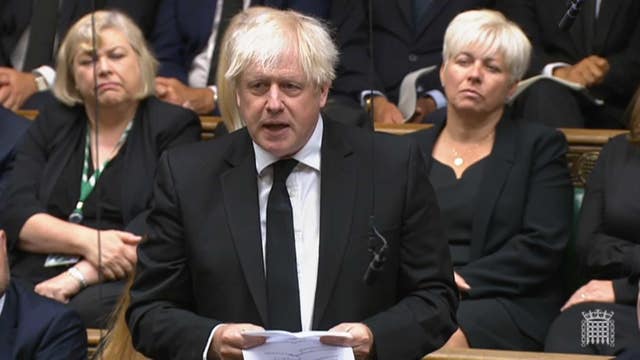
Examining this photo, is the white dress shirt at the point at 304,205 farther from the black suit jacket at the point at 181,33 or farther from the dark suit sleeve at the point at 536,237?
the black suit jacket at the point at 181,33

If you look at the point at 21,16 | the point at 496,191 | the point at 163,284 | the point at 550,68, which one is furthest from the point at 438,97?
the point at 163,284

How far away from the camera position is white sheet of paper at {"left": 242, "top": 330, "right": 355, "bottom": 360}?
2.56m

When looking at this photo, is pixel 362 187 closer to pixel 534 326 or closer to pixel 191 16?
pixel 534 326

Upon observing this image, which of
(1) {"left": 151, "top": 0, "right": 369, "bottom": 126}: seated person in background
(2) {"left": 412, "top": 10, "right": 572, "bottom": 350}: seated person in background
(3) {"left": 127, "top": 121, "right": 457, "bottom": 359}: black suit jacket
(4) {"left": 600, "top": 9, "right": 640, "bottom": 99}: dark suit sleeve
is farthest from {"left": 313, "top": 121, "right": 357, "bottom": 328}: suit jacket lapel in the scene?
(4) {"left": 600, "top": 9, "right": 640, "bottom": 99}: dark suit sleeve

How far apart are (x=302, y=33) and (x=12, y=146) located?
1.76m

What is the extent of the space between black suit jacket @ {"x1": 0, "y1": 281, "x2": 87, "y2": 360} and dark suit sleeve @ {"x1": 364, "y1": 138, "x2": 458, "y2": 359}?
0.79 metres

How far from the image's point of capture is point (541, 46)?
14.6 ft

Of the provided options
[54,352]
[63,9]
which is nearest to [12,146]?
[63,9]

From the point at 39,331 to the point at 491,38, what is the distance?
154 cm

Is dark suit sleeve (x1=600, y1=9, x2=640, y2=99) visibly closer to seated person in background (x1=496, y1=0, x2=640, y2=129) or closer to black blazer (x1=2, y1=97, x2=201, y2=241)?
seated person in background (x1=496, y1=0, x2=640, y2=129)

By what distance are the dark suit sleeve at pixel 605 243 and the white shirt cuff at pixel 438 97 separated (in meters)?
0.78

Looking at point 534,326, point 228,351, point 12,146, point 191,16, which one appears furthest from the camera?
point 191,16

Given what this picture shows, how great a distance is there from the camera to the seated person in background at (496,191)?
3.87 metres

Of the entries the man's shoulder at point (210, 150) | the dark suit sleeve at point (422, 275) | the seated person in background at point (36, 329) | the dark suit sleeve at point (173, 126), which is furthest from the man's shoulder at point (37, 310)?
the dark suit sleeve at point (173, 126)
